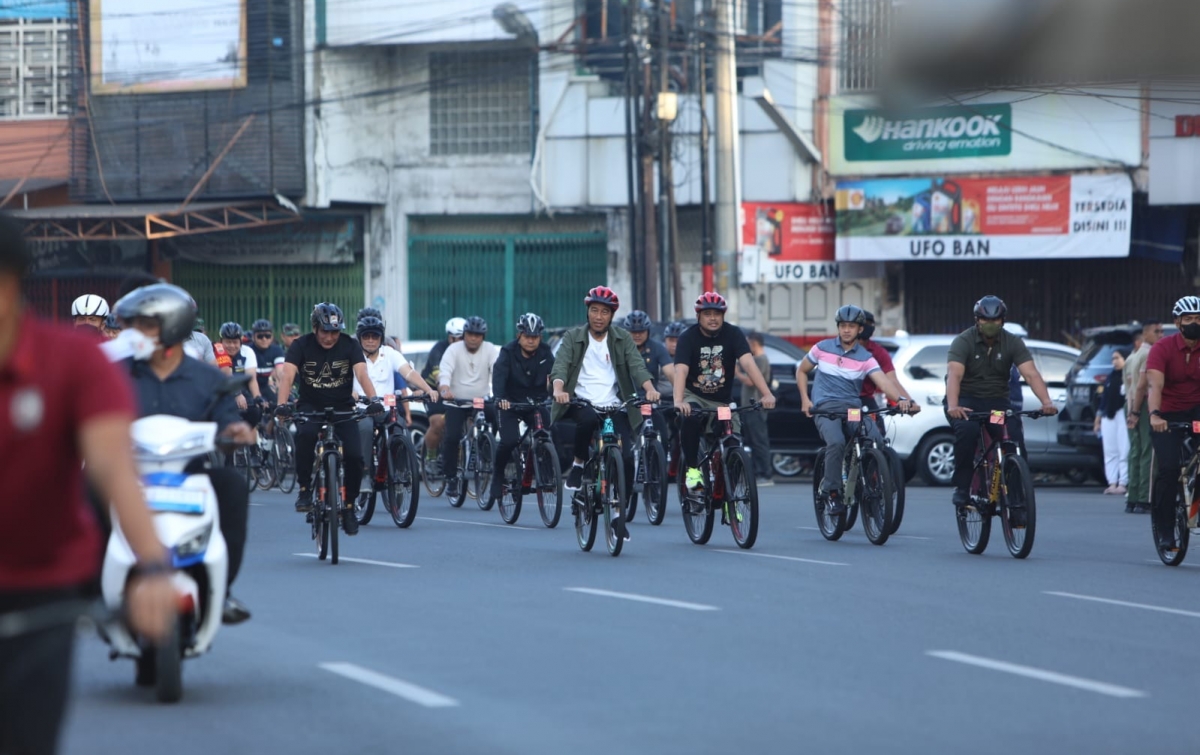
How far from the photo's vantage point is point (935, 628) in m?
9.48

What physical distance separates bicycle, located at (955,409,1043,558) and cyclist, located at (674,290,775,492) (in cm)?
172

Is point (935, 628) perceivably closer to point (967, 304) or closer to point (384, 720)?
point (384, 720)

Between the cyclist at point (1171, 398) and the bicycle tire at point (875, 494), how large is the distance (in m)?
1.88

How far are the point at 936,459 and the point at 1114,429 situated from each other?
2305mm

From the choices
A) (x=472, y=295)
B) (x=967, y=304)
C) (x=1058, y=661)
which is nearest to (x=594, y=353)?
(x=1058, y=661)

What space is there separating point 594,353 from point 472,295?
18.5m

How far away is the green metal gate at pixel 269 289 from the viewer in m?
33.0

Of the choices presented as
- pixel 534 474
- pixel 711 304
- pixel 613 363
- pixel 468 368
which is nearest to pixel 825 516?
pixel 711 304

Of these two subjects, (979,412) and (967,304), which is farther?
(967,304)

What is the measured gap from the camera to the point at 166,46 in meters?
31.9

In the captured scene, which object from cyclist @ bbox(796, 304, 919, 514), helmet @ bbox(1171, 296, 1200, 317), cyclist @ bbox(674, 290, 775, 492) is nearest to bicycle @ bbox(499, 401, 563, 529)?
cyclist @ bbox(674, 290, 775, 492)

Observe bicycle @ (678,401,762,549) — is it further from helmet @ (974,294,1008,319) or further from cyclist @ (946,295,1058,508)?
helmet @ (974,294,1008,319)

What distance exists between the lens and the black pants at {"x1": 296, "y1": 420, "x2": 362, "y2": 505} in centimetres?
1306

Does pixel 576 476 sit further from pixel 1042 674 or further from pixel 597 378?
pixel 1042 674
